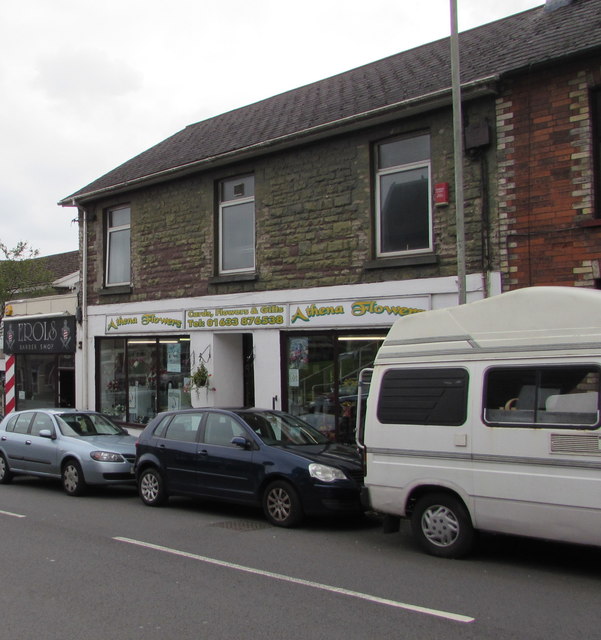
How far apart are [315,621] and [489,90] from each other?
27.9 ft

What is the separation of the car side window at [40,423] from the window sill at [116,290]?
16.5 ft

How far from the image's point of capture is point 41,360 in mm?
21125

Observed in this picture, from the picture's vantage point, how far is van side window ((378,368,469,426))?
738 cm

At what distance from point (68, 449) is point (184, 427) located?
2708 mm

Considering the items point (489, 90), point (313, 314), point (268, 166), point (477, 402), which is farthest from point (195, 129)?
point (477, 402)

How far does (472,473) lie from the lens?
7.15 meters

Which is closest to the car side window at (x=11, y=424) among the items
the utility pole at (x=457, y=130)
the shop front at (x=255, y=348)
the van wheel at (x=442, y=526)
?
the shop front at (x=255, y=348)

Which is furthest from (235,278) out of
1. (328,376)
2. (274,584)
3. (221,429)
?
(274,584)

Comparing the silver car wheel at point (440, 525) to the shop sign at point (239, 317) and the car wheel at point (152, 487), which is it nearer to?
the car wheel at point (152, 487)

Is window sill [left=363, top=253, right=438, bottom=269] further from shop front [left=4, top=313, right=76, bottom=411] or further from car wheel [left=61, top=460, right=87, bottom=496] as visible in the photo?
shop front [left=4, top=313, right=76, bottom=411]

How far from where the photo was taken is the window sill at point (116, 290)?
17525 millimetres

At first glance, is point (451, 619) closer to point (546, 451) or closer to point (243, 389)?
point (546, 451)

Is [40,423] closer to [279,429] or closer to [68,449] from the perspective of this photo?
[68,449]

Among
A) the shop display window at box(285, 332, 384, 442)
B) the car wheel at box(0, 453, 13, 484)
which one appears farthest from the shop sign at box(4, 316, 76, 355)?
the shop display window at box(285, 332, 384, 442)
